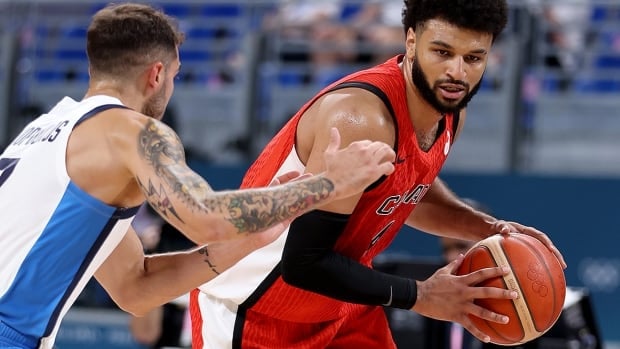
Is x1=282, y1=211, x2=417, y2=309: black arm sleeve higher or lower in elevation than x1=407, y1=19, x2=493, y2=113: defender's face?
lower

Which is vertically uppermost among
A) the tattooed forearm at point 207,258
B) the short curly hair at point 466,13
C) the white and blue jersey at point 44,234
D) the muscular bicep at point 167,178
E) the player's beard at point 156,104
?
the short curly hair at point 466,13

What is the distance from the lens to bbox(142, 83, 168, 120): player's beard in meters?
3.82

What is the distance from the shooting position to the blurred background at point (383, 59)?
8930 mm

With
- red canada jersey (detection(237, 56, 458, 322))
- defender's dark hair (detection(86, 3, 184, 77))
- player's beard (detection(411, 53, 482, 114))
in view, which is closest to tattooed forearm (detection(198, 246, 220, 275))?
red canada jersey (detection(237, 56, 458, 322))

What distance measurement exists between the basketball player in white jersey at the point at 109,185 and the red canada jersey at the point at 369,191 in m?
0.44

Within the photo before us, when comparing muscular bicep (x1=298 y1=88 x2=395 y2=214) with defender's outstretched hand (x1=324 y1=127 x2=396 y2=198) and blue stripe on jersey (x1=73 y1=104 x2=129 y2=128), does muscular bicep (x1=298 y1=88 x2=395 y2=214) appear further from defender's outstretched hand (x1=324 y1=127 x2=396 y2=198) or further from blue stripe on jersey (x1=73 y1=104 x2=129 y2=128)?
blue stripe on jersey (x1=73 y1=104 x2=129 y2=128)

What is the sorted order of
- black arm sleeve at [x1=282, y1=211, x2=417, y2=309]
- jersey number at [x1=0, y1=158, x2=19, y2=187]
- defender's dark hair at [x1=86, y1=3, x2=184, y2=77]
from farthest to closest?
black arm sleeve at [x1=282, y1=211, x2=417, y2=309], defender's dark hair at [x1=86, y1=3, x2=184, y2=77], jersey number at [x1=0, y1=158, x2=19, y2=187]

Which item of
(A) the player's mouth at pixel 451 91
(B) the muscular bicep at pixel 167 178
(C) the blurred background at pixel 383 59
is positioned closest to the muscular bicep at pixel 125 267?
(B) the muscular bicep at pixel 167 178

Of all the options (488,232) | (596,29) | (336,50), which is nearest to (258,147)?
(336,50)

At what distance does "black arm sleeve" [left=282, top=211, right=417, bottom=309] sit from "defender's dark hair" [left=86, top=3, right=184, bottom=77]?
2.50ft

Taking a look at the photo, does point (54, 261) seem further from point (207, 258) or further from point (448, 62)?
point (448, 62)

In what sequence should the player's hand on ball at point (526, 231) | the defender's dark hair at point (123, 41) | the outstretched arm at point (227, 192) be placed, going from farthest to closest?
the player's hand on ball at point (526, 231)
the defender's dark hair at point (123, 41)
the outstretched arm at point (227, 192)

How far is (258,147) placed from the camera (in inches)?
393

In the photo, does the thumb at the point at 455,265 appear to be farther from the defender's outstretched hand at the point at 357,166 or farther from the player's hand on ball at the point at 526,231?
the defender's outstretched hand at the point at 357,166
